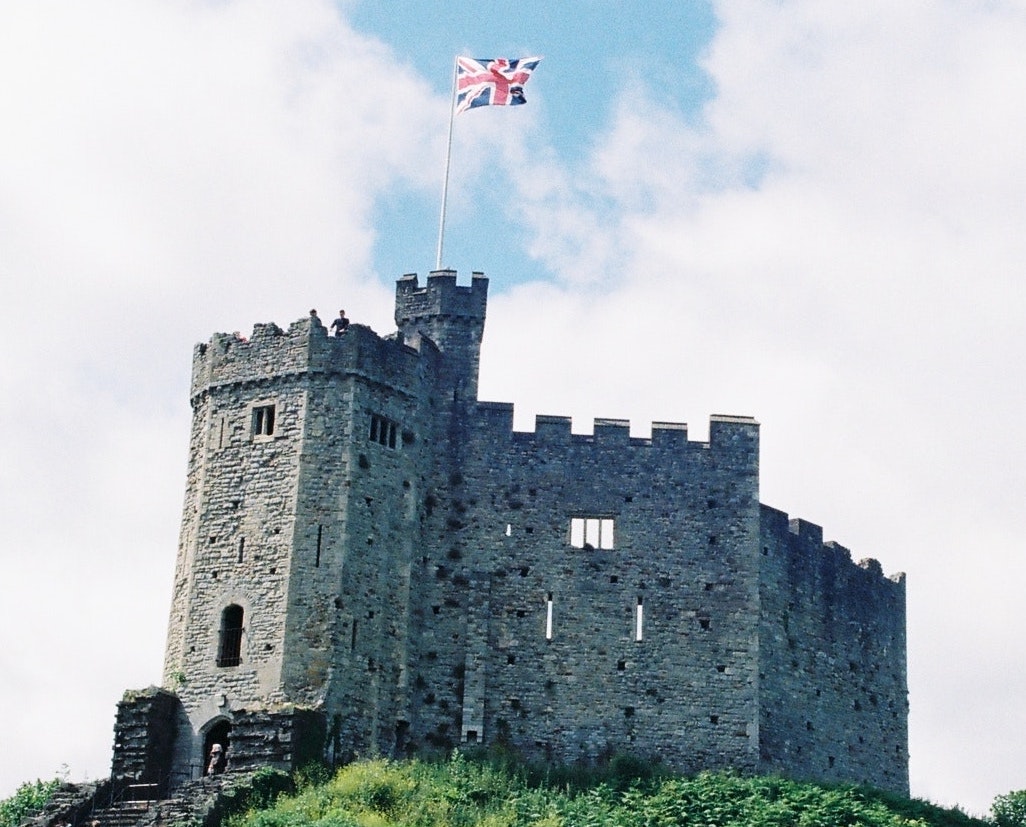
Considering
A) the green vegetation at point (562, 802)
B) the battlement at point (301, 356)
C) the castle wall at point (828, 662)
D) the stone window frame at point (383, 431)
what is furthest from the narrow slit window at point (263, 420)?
the castle wall at point (828, 662)

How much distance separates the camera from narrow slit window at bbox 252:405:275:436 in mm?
44844

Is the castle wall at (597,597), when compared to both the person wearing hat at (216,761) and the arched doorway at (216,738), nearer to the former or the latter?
the arched doorway at (216,738)

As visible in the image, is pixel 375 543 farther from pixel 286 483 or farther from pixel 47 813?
pixel 47 813

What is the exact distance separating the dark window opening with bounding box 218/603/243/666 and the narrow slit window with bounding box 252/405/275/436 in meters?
4.06

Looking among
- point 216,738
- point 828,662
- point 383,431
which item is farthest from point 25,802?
point 828,662

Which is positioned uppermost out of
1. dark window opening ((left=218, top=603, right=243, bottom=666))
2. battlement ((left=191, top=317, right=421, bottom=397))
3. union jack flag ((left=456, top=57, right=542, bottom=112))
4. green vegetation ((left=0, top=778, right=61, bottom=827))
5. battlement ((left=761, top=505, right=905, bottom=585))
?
union jack flag ((left=456, top=57, right=542, bottom=112))

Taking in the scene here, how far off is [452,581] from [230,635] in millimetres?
5424

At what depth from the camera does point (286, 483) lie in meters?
43.9

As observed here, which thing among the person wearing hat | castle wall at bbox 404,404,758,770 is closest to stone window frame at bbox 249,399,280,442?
castle wall at bbox 404,404,758,770

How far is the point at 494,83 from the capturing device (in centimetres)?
4875

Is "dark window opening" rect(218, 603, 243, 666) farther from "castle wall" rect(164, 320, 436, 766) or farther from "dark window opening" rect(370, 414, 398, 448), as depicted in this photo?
"dark window opening" rect(370, 414, 398, 448)

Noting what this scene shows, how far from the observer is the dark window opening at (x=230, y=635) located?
43.3m

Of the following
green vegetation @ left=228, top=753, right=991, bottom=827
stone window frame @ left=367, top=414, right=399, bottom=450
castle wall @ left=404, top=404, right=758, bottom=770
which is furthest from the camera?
castle wall @ left=404, top=404, right=758, bottom=770

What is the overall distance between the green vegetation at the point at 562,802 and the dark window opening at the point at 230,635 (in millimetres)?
3962
